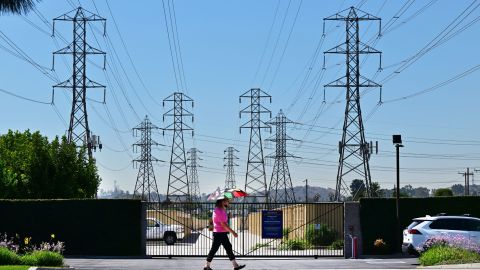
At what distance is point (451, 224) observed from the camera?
30.2 m

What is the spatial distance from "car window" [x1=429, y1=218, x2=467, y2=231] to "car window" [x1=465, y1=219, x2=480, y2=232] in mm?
161

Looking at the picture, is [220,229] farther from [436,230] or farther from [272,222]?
[272,222]

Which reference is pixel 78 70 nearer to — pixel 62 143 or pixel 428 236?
pixel 62 143

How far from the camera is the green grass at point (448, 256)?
2489cm

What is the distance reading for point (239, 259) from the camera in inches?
1262

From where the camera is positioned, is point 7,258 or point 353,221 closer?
point 7,258

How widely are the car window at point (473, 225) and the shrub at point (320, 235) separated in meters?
9.07

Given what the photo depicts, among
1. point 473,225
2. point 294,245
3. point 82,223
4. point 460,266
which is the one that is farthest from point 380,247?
point 82,223

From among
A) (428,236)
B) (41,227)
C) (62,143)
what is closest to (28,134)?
(62,143)

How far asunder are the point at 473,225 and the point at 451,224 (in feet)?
2.84

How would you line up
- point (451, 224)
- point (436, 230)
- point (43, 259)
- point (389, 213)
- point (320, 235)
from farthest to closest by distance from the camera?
point (320, 235) → point (389, 213) → point (451, 224) → point (436, 230) → point (43, 259)

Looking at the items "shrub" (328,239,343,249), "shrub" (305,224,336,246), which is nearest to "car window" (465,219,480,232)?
"shrub" (328,239,343,249)

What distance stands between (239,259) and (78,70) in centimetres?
2071

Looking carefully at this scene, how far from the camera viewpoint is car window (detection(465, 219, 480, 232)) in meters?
30.4
